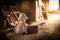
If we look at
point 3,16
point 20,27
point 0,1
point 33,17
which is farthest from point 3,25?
point 33,17

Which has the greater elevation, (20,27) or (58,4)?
(58,4)

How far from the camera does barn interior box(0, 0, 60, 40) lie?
4.75 metres

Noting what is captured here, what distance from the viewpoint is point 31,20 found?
846 cm

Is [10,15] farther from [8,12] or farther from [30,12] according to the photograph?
[30,12]

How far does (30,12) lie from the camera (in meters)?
8.51

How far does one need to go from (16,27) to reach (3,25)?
0.61 metres

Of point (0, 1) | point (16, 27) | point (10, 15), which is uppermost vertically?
point (0, 1)

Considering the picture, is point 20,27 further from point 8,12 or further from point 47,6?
point 47,6

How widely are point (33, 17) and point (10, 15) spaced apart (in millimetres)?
2598

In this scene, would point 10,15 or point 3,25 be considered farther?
point 10,15

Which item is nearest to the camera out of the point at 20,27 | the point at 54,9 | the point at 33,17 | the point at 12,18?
the point at 20,27

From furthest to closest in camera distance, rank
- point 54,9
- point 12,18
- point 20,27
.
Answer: point 54,9, point 12,18, point 20,27

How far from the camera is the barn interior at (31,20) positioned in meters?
4.75

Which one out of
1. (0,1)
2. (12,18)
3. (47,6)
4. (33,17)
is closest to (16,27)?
(12,18)
